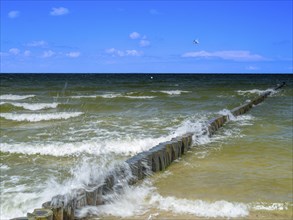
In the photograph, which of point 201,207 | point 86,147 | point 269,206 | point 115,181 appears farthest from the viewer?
point 86,147

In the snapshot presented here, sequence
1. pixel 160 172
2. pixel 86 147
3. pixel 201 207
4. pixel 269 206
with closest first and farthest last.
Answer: pixel 201 207 → pixel 269 206 → pixel 160 172 → pixel 86 147

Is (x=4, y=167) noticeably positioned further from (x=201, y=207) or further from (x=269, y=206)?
(x=269, y=206)

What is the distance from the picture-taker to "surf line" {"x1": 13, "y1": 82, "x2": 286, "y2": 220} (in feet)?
15.1

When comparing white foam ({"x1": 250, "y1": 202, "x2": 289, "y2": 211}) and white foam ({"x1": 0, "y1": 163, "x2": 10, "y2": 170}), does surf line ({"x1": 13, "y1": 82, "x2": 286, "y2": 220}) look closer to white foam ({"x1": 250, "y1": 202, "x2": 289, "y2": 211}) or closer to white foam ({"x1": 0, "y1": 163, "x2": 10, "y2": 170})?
white foam ({"x1": 250, "y1": 202, "x2": 289, "y2": 211})

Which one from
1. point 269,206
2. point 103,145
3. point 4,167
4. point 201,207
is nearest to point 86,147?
point 103,145

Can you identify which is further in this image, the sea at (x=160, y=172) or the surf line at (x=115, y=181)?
the sea at (x=160, y=172)

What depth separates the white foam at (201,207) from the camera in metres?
5.42

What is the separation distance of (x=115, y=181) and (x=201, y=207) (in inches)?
59.2

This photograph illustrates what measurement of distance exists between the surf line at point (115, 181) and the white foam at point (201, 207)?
779mm

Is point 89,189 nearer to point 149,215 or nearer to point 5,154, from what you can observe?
point 149,215

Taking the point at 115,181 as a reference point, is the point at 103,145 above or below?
below

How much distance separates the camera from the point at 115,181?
6250 mm

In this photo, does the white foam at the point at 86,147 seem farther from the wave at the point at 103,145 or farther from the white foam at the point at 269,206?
the white foam at the point at 269,206

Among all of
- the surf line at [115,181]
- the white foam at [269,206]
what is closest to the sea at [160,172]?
the white foam at [269,206]
